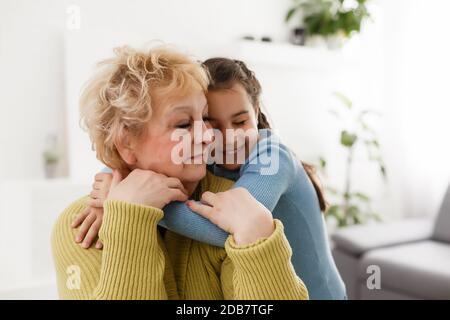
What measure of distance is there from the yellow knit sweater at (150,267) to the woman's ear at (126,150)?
0.11m

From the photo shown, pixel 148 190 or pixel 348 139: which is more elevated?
pixel 148 190

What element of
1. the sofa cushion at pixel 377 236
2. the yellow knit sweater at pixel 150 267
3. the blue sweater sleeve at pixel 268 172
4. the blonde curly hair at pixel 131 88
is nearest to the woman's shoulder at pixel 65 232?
the yellow knit sweater at pixel 150 267

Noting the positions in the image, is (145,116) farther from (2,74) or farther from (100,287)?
(2,74)

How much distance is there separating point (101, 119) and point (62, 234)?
17 cm

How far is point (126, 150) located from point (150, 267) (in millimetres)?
185

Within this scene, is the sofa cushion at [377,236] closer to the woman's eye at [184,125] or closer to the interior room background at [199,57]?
the interior room background at [199,57]

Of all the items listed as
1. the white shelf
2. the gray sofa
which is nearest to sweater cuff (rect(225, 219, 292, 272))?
the white shelf

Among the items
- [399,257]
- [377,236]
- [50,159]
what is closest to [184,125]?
A: [50,159]

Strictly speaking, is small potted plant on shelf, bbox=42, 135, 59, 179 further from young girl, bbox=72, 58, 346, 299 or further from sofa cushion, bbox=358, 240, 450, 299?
sofa cushion, bbox=358, 240, 450, 299

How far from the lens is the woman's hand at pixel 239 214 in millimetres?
564

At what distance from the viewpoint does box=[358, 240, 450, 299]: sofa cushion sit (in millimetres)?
1672

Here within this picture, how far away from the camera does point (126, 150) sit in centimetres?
69

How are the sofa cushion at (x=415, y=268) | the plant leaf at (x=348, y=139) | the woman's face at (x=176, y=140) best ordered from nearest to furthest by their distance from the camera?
1. the woman's face at (x=176, y=140)
2. the sofa cushion at (x=415, y=268)
3. the plant leaf at (x=348, y=139)

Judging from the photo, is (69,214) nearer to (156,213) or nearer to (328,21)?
(156,213)
